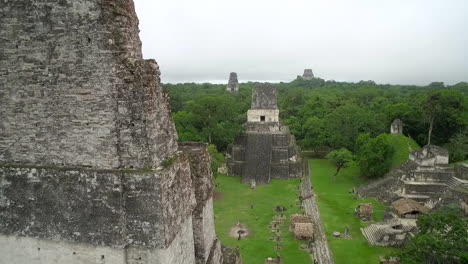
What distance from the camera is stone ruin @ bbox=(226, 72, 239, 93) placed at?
7656cm

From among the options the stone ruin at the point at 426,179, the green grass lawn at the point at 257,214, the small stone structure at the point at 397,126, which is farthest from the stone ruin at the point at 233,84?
the stone ruin at the point at 426,179

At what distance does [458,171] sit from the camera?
2272cm

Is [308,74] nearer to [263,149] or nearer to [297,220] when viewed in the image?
[263,149]

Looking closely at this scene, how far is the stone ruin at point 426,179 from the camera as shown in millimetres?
22406

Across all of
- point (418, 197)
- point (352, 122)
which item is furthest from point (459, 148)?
point (418, 197)

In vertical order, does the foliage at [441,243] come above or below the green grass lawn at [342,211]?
above

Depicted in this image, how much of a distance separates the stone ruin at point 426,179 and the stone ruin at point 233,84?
5404cm

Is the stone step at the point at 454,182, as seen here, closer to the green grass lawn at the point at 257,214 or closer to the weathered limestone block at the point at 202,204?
the green grass lawn at the point at 257,214

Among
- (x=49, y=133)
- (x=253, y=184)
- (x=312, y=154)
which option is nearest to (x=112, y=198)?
(x=49, y=133)

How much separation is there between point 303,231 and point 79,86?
1571 centimetres

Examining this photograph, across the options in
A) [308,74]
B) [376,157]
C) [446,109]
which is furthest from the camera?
[308,74]

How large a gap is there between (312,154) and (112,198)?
117ft

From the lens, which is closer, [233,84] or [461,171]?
[461,171]

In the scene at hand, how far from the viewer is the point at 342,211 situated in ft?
74.8
